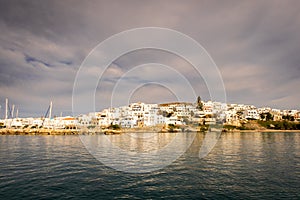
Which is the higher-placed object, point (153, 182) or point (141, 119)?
→ point (141, 119)

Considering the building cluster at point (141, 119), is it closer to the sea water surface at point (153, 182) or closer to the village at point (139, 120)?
the village at point (139, 120)

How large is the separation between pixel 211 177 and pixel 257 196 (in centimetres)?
429

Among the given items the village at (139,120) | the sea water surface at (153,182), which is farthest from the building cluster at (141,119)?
the sea water surface at (153,182)

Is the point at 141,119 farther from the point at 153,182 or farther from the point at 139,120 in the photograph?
the point at 153,182

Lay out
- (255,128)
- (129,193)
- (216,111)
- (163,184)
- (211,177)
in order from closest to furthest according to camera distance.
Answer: (129,193) < (163,184) < (211,177) < (255,128) < (216,111)

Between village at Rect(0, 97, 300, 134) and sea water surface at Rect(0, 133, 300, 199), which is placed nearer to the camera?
sea water surface at Rect(0, 133, 300, 199)

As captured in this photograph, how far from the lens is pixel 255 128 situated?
100 metres

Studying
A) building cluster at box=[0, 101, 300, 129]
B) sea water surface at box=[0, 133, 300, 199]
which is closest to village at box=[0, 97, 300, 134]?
building cluster at box=[0, 101, 300, 129]

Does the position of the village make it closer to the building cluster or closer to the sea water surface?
the building cluster

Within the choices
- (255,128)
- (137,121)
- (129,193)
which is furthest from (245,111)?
(129,193)

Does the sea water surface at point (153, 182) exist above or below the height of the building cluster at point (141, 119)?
below

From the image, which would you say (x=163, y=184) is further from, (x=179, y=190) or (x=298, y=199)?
(x=298, y=199)

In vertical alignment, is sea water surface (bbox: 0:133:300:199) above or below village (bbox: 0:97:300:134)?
below

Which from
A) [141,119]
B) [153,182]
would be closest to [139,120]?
[141,119]
